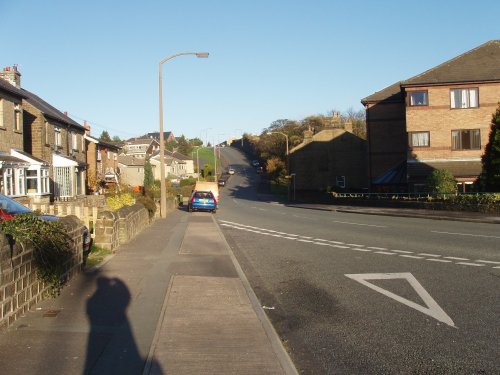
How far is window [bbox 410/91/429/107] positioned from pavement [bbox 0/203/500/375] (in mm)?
33008

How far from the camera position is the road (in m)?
5.68

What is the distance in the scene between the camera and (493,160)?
2848 cm

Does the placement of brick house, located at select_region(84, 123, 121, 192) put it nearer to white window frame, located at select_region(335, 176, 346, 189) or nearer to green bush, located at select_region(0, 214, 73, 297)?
white window frame, located at select_region(335, 176, 346, 189)

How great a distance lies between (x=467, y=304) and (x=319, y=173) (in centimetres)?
6209

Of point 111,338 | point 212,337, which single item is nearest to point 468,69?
point 212,337

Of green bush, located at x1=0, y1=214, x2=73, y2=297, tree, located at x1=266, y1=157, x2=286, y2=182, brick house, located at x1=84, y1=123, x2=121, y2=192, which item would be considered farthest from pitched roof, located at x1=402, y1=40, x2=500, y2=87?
tree, located at x1=266, y1=157, x2=286, y2=182

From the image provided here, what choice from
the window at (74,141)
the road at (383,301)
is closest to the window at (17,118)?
the window at (74,141)

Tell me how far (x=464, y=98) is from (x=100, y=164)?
32.5m

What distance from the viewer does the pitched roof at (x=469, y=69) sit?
128ft

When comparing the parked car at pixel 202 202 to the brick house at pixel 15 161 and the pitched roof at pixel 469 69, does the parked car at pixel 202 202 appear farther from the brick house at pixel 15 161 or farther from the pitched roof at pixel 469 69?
the pitched roof at pixel 469 69

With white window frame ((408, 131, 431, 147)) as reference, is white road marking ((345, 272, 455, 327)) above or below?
below

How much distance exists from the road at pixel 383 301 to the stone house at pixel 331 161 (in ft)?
163

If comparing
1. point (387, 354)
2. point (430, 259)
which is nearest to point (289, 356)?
point (387, 354)

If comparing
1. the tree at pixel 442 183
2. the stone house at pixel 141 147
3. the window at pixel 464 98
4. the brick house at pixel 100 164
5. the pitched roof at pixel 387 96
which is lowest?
the tree at pixel 442 183
